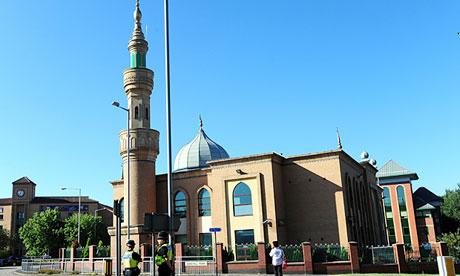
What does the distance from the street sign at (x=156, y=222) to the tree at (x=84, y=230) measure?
47734mm

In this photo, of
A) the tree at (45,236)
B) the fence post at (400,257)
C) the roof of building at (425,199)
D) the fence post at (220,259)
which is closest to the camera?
the fence post at (400,257)

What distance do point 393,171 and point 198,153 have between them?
27.4 metres

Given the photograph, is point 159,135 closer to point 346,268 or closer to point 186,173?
point 186,173

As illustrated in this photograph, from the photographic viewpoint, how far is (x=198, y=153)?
3794 cm

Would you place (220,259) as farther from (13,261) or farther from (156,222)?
(13,261)

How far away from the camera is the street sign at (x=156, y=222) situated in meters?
10.1

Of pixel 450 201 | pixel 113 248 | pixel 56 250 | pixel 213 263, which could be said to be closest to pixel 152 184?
pixel 113 248

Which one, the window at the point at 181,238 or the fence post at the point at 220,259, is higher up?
the window at the point at 181,238

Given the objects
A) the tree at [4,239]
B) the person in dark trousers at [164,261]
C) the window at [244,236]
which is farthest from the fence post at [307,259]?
the tree at [4,239]

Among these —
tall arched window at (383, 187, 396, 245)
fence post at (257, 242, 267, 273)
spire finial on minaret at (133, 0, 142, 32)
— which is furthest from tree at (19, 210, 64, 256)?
tall arched window at (383, 187, 396, 245)

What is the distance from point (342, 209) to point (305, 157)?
429cm

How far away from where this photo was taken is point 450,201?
51000 mm

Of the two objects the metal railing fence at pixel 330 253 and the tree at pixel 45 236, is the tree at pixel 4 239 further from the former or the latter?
the metal railing fence at pixel 330 253

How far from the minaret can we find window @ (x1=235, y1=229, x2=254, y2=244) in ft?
22.9
